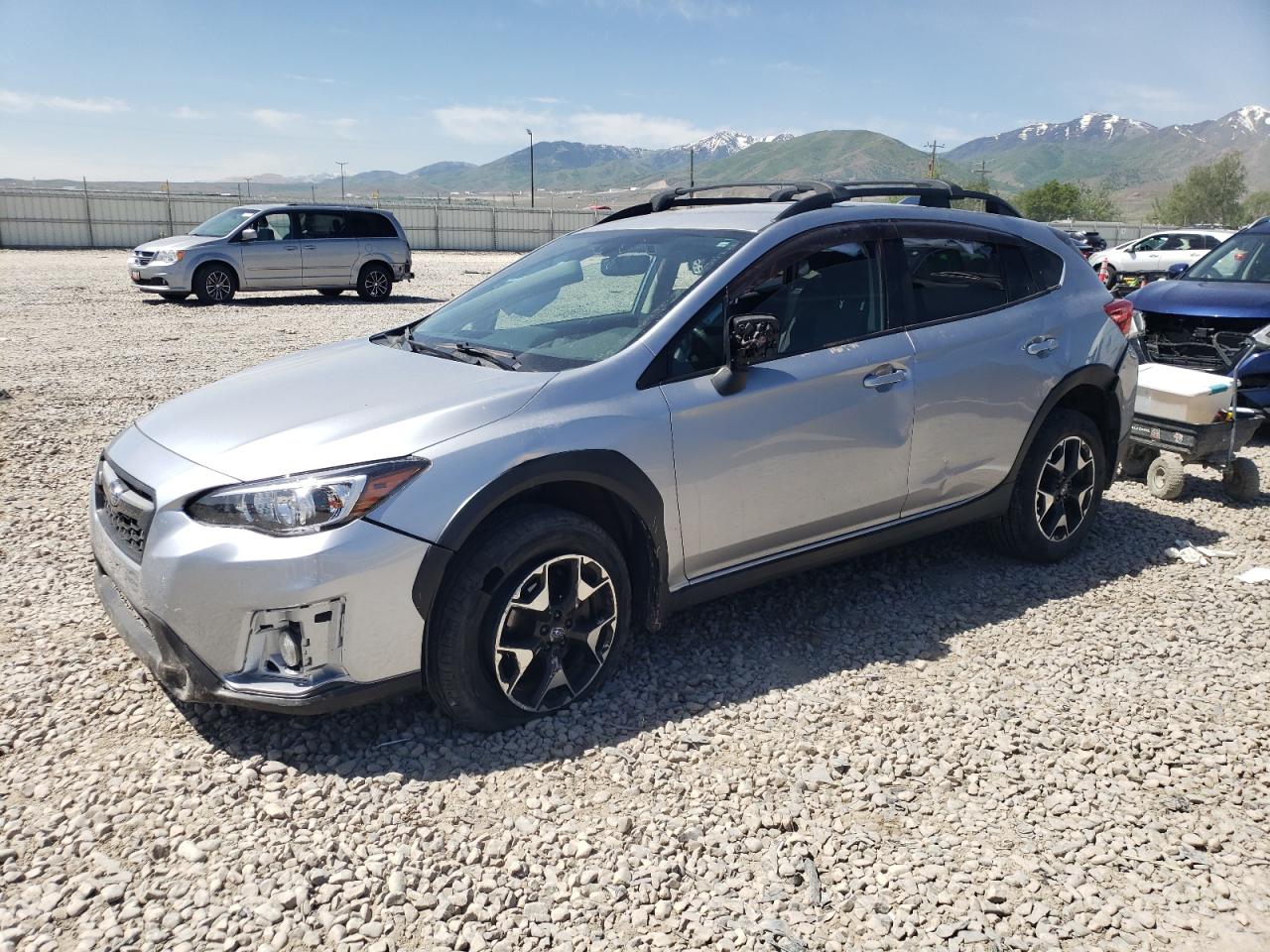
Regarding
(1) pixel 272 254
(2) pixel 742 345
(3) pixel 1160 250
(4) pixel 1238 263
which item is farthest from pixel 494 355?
(3) pixel 1160 250

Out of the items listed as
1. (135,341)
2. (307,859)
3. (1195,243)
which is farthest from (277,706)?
(1195,243)

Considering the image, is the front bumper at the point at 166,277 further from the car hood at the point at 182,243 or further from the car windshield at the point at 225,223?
the car windshield at the point at 225,223

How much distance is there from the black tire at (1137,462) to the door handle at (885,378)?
3.44m

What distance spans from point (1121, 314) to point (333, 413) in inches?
163

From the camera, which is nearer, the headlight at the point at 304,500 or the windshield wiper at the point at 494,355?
the headlight at the point at 304,500

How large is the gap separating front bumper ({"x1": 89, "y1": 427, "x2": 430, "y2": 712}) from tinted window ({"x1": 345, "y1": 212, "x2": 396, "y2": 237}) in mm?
17044

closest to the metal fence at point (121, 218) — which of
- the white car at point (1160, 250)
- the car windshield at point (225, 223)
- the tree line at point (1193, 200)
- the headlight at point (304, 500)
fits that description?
the car windshield at point (225, 223)

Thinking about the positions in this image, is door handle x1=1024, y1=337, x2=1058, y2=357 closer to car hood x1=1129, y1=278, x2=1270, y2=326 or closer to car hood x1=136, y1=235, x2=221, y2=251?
car hood x1=1129, y1=278, x2=1270, y2=326

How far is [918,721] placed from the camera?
3.69 metres

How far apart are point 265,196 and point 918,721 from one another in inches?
2358

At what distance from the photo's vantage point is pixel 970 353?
456 cm

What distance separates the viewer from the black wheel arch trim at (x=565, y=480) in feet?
10.3

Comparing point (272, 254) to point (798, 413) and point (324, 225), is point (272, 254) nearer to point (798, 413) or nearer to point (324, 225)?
point (324, 225)

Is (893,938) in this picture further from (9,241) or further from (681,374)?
(9,241)
